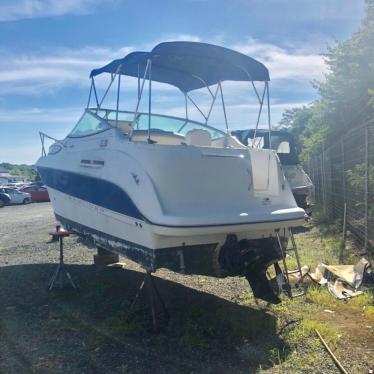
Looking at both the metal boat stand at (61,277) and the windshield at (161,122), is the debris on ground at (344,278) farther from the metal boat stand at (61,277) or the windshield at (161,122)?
the metal boat stand at (61,277)

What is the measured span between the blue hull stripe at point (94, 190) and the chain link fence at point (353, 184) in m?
4.04

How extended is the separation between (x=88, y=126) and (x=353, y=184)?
4625 millimetres

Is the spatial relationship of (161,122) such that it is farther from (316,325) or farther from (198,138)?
(316,325)

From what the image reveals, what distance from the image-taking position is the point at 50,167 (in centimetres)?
659

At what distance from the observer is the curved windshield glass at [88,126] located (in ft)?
18.5

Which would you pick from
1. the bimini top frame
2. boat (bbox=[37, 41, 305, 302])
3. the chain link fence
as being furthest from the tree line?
boat (bbox=[37, 41, 305, 302])

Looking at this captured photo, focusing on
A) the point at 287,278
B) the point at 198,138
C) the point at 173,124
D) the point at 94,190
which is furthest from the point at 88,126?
the point at 287,278

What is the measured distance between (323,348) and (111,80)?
4.04m

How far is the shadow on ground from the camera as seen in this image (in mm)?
3834

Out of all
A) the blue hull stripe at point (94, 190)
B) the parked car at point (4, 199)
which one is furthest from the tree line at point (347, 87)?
the parked car at point (4, 199)

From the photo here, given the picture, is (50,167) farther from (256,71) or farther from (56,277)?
(256,71)

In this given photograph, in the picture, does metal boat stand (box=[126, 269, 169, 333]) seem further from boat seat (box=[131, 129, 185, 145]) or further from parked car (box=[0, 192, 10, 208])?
parked car (box=[0, 192, 10, 208])

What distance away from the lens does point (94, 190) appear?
528cm

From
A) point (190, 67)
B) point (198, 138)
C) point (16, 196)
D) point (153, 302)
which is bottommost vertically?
point (16, 196)
